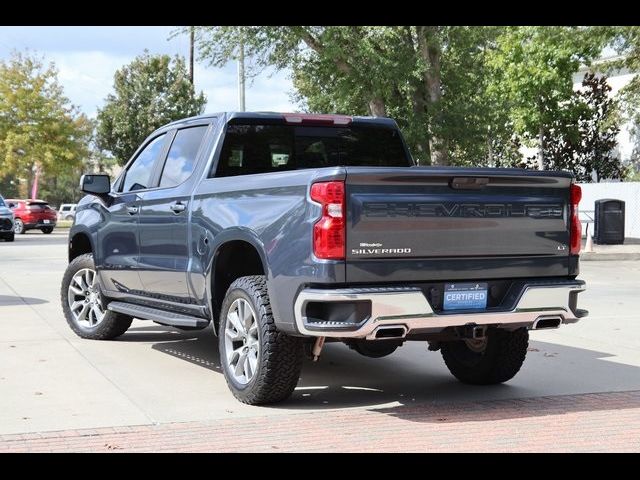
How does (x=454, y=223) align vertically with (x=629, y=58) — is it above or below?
below

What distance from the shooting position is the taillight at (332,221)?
5.94 m

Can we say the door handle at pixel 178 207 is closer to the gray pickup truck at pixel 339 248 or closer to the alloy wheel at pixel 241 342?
the gray pickup truck at pixel 339 248

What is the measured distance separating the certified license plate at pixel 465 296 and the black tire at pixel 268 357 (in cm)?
102

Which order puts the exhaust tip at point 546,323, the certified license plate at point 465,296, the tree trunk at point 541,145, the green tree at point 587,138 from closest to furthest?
the certified license plate at point 465,296 → the exhaust tip at point 546,323 → the green tree at point 587,138 → the tree trunk at point 541,145

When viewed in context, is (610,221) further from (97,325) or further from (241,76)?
(97,325)

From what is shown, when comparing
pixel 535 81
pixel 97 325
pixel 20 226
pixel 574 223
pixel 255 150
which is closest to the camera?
pixel 574 223

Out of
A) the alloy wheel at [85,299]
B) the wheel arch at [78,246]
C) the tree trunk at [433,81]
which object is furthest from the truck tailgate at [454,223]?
the tree trunk at [433,81]

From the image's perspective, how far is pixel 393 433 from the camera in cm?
590

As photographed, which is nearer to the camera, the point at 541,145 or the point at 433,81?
the point at 433,81

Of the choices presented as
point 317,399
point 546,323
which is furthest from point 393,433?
point 546,323

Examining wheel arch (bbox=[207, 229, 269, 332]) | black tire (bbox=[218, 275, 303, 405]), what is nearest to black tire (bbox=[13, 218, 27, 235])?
wheel arch (bbox=[207, 229, 269, 332])

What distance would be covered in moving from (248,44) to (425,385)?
891 inches

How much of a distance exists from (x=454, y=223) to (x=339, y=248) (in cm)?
86
